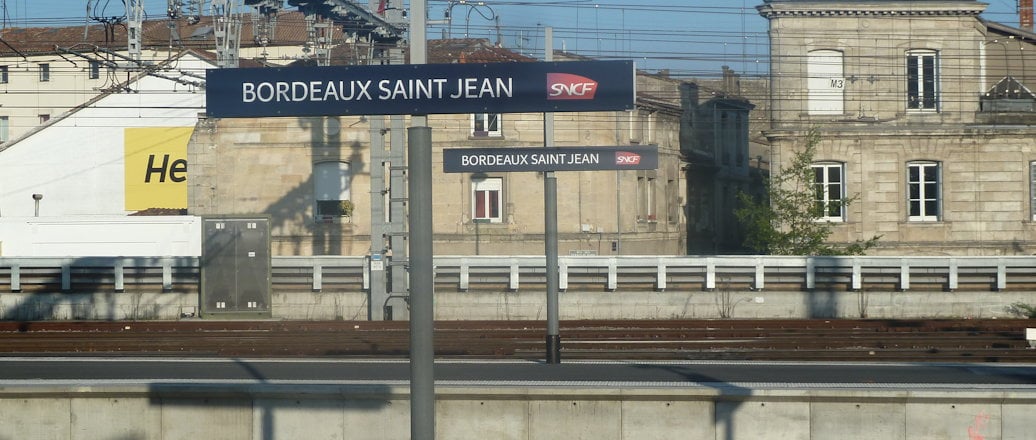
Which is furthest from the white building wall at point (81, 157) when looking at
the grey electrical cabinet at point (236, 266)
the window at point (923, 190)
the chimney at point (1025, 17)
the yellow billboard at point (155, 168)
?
the chimney at point (1025, 17)

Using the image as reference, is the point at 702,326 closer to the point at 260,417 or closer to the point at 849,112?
the point at 260,417

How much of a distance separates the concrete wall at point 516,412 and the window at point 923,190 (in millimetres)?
25233

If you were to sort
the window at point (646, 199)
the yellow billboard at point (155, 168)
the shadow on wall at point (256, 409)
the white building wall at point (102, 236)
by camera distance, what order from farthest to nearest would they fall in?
1. the yellow billboard at point (155, 168)
2. the window at point (646, 199)
3. the white building wall at point (102, 236)
4. the shadow on wall at point (256, 409)

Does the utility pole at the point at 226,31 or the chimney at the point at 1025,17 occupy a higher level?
the chimney at the point at 1025,17

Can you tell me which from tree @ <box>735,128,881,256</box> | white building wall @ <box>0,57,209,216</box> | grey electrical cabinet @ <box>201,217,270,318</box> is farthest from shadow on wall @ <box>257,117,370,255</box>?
white building wall @ <box>0,57,209,216</box>

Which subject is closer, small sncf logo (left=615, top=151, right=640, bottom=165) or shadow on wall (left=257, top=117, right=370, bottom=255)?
small sncf logo (left=615, top=151, right=640, bottom=165)

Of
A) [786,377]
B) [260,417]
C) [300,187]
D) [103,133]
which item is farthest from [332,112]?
[103,133]

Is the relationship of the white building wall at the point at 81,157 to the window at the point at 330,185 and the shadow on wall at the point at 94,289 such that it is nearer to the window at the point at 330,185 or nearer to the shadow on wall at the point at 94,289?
the window at the point at 330,185

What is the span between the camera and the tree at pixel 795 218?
29.7 metres

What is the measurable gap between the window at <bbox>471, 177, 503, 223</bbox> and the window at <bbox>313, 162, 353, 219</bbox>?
13.0 feet

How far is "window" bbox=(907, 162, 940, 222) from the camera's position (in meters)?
34.3

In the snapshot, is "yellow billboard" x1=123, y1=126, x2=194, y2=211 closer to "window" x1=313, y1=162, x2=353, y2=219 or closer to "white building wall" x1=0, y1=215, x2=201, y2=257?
"white building wall" x1=0, y1=215, x2=201, y2=257

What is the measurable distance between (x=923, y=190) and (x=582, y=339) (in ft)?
62.1

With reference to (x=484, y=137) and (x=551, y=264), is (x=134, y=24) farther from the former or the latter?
(x=551, y=264)
